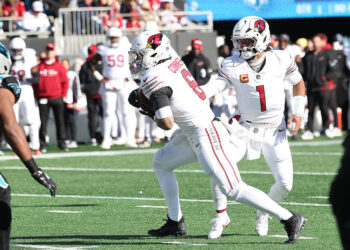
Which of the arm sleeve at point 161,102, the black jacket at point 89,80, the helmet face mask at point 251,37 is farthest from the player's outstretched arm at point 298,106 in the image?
the black jacket at point 89,80

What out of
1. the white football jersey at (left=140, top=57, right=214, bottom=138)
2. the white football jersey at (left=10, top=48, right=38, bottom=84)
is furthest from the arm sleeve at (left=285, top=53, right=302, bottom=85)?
the white football jersey at (left=10, top=48, right=38, bottom=84)

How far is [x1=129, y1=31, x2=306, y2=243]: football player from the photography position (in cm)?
653

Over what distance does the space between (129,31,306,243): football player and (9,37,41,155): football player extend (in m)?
8.57

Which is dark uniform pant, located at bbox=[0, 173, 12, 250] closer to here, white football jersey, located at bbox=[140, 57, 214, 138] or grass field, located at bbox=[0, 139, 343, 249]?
grass field, located at bbox=[0, 139, 343, 249]

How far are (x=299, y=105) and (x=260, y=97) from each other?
40cm

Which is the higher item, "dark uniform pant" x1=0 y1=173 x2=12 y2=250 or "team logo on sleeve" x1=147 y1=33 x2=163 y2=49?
"team logo on sleeve" x1=147 y1=33 x2=163 y2=49

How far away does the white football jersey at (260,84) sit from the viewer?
7305 mm

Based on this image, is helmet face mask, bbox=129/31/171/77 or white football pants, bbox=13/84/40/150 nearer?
helmet face mask, bbox=129/31/171/77

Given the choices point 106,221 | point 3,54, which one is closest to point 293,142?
point 106,221

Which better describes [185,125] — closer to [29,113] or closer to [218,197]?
[218,197]

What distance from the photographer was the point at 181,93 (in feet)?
22.1

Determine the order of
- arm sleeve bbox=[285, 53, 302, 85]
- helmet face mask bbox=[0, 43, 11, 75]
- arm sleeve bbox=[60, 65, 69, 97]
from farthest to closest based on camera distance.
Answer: arm sleeve bbox=[60, 65, 69, 97]
arm sleeve bbox=[285, 53, 302, 85]
helmet face mask bbox=[0, 43, 11, 75]

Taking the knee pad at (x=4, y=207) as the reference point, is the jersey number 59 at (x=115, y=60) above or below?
below

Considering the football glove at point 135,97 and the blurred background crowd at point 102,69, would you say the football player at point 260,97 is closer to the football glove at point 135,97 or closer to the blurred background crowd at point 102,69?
the football glove at point 135,97
